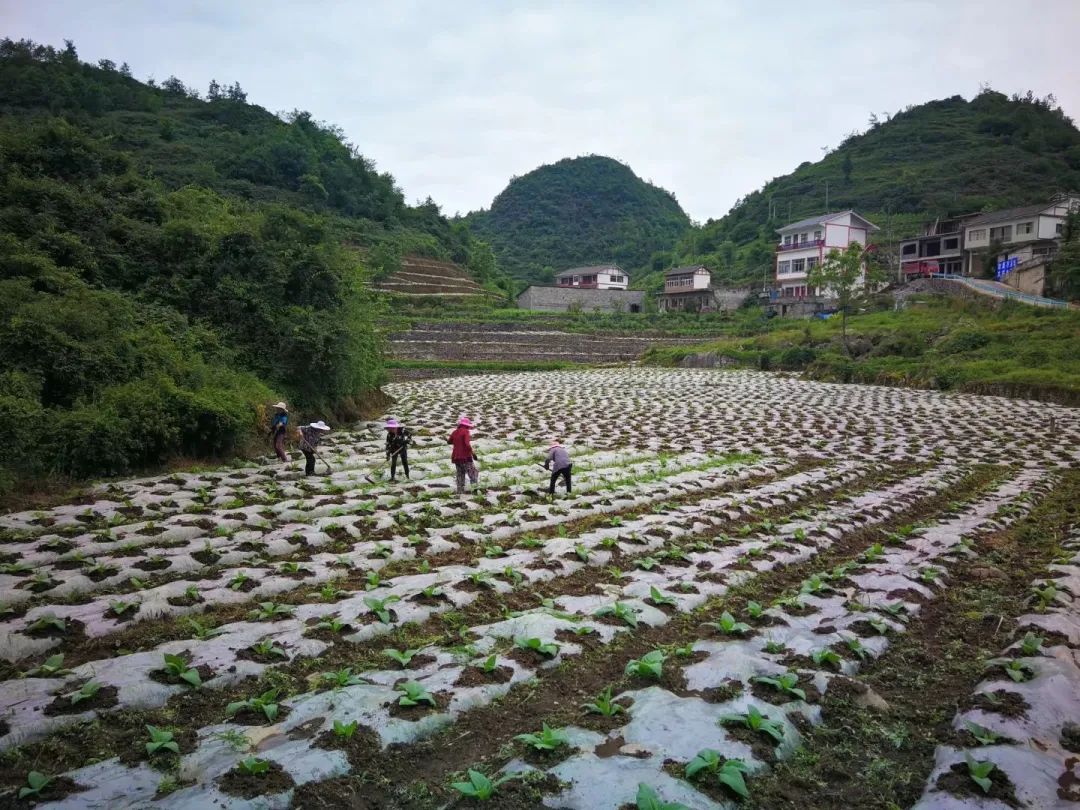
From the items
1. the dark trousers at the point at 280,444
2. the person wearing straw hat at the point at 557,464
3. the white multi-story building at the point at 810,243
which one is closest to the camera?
the person wearing straw hat at the point at 557,464

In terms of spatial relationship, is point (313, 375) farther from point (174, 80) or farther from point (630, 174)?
point (630, 174)

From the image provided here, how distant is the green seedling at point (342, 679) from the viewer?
18.7 feet

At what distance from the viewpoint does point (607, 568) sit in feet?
30.3

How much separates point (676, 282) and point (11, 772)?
2903 inches

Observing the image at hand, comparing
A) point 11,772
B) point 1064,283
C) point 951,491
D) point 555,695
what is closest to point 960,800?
point 555,695

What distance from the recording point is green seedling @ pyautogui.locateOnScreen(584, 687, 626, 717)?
17.5ft

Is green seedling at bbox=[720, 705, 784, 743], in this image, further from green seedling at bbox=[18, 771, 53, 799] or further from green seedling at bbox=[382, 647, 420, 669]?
green seedling at bbox=[18, 771, 53, 799]

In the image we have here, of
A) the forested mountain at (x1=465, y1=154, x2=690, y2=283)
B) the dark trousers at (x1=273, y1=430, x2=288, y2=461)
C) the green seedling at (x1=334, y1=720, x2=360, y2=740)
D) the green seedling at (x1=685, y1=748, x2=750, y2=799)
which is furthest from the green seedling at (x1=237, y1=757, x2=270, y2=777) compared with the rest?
the forested mountain at (x1=465, y1=154, x2=690, y2=283)

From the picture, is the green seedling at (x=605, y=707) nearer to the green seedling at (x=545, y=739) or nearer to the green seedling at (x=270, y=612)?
the green seedling at (x=545, y=739)

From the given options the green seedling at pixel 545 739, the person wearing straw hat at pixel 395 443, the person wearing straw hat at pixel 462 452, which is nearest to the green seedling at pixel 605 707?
the green seedling at pixel 545 739

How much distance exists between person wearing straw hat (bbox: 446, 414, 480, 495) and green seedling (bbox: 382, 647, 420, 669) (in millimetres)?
6602

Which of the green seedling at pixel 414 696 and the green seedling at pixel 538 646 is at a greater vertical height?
the green seedling at pixel 414 696

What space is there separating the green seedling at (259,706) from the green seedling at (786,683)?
13.2ft

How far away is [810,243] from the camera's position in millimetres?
64812
